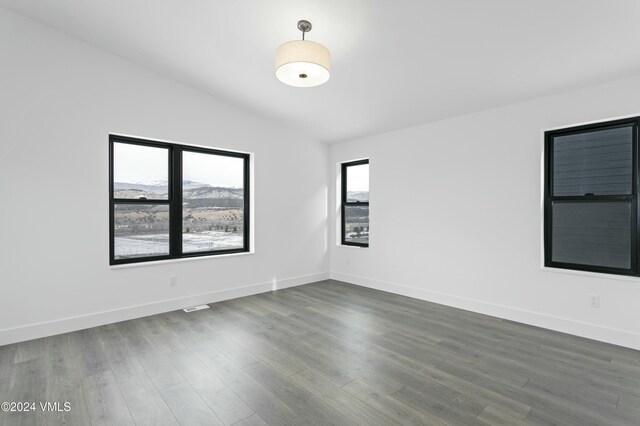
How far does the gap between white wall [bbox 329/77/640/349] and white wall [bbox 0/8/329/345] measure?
2635 mm

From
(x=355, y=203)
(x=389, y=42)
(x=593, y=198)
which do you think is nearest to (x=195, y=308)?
(x=355, y=203)

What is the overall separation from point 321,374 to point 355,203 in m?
3.72

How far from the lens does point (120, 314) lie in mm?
3721

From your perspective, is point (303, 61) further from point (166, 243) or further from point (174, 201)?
point (166, 243)

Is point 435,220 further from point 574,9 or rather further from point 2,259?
point 2,259

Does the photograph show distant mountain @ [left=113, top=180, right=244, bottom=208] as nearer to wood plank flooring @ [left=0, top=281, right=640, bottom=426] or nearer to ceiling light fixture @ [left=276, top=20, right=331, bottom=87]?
wood plank flooring @ [left=0, top=281, right=640, bottom=426]

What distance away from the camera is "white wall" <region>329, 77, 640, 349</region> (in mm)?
3217

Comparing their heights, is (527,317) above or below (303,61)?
below

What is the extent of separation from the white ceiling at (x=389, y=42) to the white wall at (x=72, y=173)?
0.31 m

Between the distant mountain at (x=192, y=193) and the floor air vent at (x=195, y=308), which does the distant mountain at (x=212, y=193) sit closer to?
the distant mountain at (x=192, y=193)

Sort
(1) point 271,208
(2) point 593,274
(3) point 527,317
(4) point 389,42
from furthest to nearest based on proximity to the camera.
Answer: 1. (1) point 271,208
2. (3) point 527,317
3. (2) point 593,274
4. (4) point 389,42

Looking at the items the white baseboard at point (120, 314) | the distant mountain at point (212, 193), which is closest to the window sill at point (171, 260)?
the white baseboard at point (120, 314)

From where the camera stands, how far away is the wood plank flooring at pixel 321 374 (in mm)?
2035

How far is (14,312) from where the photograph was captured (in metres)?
3.13
